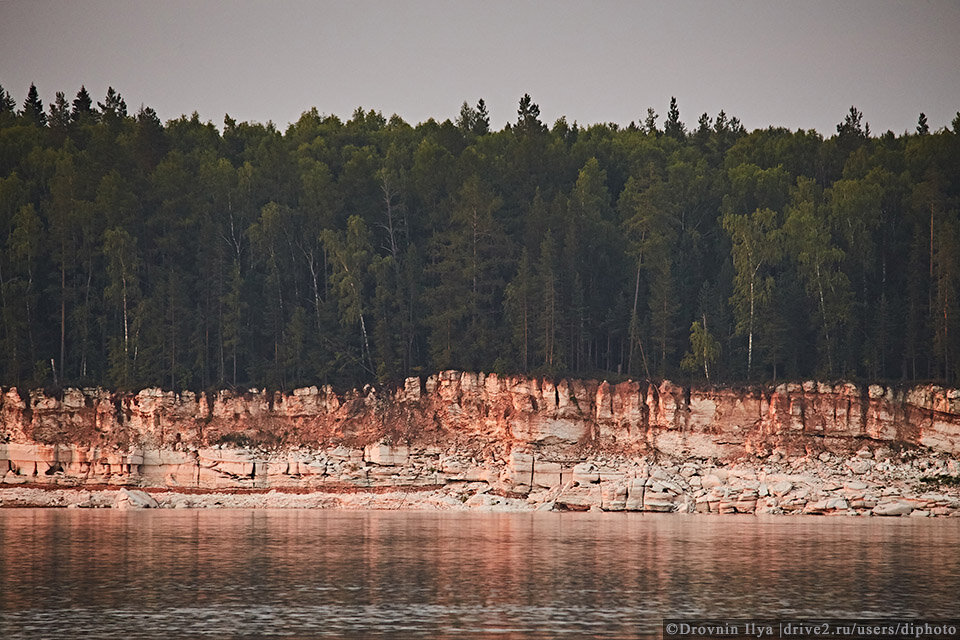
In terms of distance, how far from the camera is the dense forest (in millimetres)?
78375

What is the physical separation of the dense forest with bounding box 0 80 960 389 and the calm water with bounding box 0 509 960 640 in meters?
22.0

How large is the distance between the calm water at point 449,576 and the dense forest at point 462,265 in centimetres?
2204

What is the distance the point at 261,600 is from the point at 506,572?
28.6 ft

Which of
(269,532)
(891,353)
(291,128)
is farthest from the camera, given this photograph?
(291,128)

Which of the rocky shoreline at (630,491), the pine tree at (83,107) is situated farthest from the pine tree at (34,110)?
the rocky shoreline at (630,491)

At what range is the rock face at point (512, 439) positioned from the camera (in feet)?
227

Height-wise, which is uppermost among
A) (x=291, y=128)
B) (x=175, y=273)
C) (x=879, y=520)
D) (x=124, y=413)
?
(x=291, y=128)

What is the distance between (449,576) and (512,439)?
37.8 metres

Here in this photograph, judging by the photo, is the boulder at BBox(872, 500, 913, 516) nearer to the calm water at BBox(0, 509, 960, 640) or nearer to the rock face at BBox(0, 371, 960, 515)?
the rock face at BBox(0, 371, 960, 515)

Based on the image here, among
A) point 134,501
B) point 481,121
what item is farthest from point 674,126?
point 134,501

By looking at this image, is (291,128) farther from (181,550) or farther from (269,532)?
(181,550)

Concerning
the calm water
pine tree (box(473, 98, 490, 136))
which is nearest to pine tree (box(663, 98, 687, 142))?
pine tree (box(473, 98, 490, 136))

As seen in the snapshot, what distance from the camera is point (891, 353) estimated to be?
7775cm

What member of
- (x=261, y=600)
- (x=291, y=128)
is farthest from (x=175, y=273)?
(x=261, y=600)
